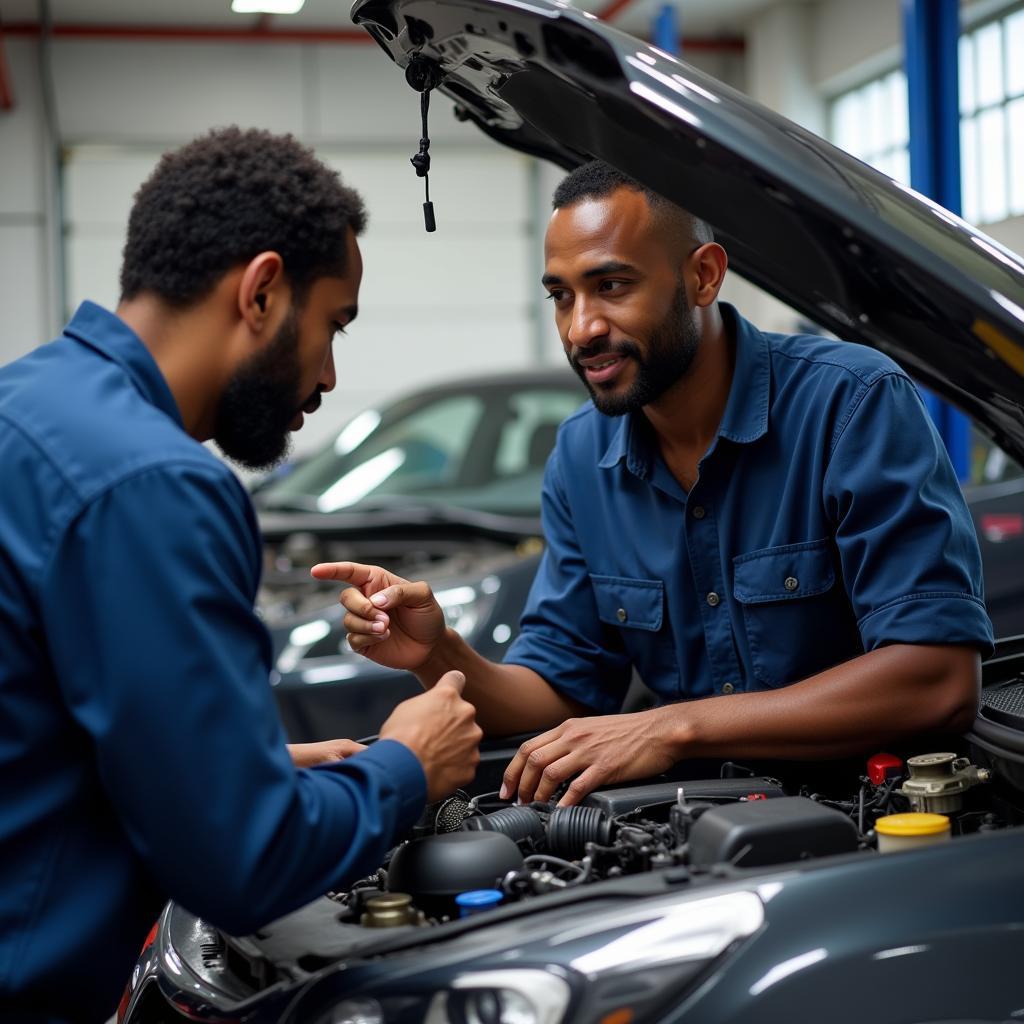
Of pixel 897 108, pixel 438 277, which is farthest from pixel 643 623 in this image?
pixel 438 277

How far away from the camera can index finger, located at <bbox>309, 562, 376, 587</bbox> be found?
6.64ft

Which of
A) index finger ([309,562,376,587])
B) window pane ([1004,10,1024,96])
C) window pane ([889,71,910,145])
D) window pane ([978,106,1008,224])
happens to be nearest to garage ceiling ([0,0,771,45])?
window pane ([889,71,910,145])

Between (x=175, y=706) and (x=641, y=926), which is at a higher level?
(x=175, y=706)

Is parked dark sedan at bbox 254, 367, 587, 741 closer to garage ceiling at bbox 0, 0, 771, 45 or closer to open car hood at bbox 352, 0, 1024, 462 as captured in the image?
open car hood at bbox 352, 0, 1024, 462

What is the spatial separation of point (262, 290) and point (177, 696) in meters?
0.48

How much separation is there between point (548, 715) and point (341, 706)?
150 centimetres

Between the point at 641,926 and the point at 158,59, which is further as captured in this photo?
the point at 158,59

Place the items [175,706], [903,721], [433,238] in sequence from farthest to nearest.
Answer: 1. [433,238]
2. [903,721]
3. [175,706]

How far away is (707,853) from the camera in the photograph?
1547 millimetres

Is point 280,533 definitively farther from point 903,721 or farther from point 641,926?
point 641,926

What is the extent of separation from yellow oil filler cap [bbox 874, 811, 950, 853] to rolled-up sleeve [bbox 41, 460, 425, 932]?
670mm

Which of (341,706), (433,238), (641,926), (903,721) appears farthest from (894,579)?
(433,238)

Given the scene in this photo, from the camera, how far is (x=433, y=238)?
42.1ft

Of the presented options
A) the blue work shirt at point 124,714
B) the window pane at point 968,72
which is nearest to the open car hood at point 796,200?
the blue work shirt at point 124,714
